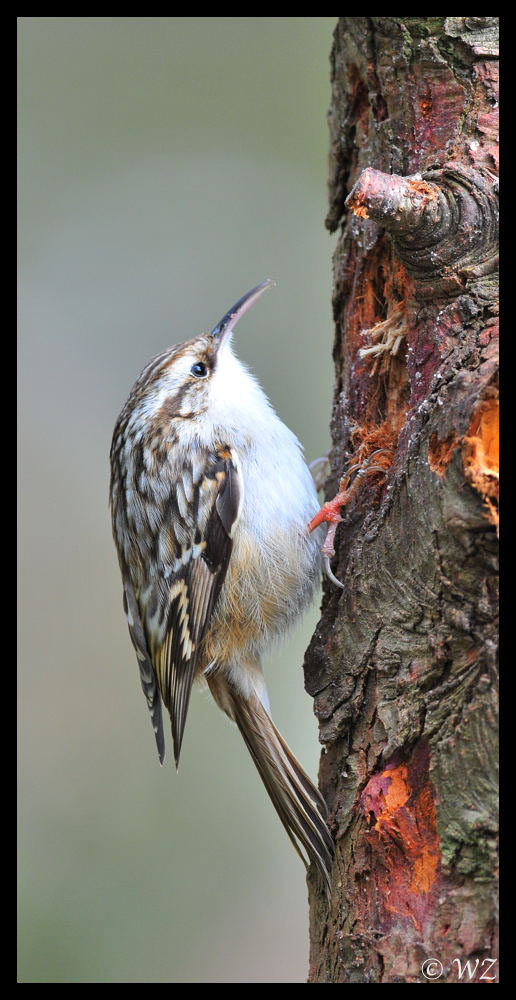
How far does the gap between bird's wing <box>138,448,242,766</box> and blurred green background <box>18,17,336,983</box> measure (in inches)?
Answer: 48.4

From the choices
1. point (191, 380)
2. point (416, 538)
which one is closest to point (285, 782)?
point (416, 538)

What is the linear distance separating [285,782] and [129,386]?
2.80 meters

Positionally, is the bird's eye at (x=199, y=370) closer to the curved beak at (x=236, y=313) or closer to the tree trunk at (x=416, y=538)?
the curved beak at (x=236, y=313)

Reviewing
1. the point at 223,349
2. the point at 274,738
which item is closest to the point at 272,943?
the point at 274,738

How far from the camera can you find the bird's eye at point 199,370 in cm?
272

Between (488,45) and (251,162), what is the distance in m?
3.25

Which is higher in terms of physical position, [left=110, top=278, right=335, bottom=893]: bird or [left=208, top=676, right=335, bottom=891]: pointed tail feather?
[left=110, top=278, right=335, bottom=893]: bird

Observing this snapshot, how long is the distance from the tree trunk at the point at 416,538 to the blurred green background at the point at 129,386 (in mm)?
1827

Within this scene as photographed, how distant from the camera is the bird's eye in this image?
8.93ft

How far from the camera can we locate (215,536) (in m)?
2.52

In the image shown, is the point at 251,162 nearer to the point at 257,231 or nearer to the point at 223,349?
the point at 257,231

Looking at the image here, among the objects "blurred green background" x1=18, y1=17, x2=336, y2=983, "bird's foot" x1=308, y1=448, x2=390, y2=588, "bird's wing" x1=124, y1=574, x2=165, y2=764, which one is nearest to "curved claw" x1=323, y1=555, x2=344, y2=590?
"bird's foot" x1=308, y1=448, x2=390, y2=588

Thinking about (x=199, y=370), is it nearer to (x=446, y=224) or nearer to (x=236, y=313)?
(x=236, y=313)

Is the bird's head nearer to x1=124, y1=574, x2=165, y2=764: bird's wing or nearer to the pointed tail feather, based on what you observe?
x1=124, y1=574, x2=165, y2=764: bird's wing
